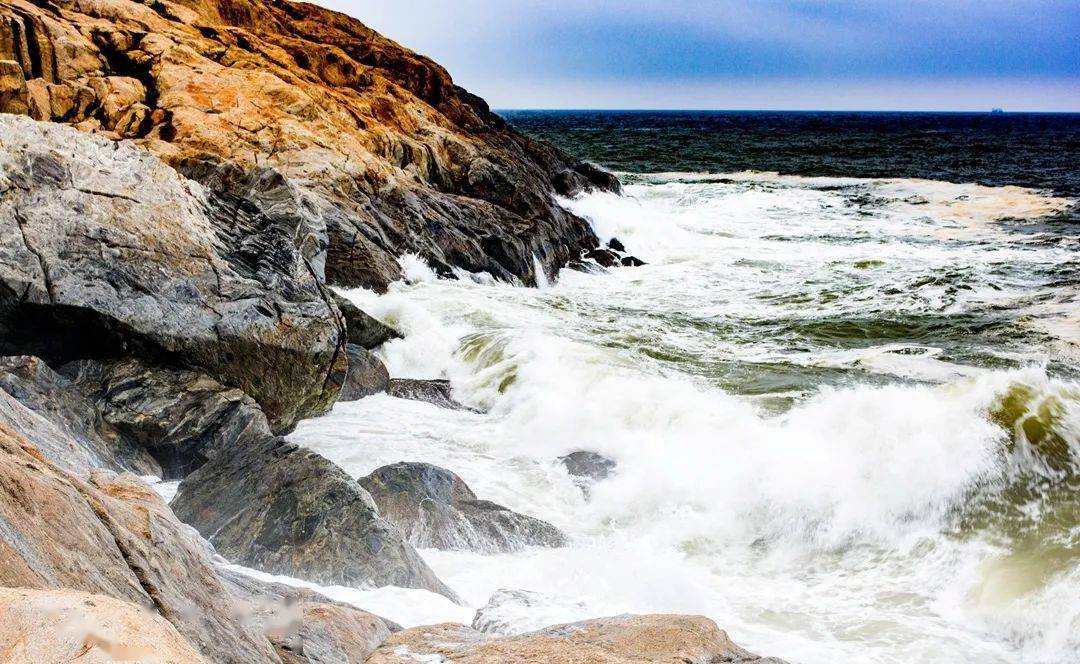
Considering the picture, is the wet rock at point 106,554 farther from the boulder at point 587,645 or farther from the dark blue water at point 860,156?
the dark blue water at point 860,156

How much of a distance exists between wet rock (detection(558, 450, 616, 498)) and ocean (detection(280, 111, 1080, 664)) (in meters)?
0.14

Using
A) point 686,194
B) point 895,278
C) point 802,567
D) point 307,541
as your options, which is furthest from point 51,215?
point 686,194

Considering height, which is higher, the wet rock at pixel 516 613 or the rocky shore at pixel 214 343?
the rocky shore at pixel 214 343

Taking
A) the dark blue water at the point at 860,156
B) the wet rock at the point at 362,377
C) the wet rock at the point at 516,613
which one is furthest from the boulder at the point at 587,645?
the dark blue water at the point at 860,156

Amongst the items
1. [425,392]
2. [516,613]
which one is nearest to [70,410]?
[516,613]

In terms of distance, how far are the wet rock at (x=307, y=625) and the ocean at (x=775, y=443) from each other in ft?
3.34

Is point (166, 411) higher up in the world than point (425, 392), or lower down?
higher up

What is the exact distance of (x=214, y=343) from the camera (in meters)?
9.17

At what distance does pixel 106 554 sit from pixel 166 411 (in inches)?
235

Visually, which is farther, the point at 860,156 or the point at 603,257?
the point at 860,156

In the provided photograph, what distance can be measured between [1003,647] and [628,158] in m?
55.0

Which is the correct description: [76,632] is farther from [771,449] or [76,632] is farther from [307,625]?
[771,449]

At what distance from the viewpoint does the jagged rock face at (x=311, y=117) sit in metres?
16.8

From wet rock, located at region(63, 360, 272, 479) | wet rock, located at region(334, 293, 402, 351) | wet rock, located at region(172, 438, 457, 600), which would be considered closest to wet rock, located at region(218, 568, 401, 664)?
wet rock, located at region(172, 438, 457, 600)
